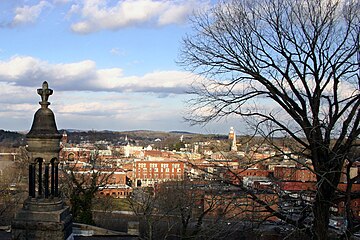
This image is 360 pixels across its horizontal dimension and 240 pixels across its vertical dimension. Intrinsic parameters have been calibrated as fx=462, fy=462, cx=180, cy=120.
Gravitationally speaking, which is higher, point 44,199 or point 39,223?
point 44,199

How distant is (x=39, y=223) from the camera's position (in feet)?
27.5

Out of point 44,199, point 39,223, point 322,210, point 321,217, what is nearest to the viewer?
point 321,217

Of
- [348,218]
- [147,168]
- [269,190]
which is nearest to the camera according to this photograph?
[348,218]

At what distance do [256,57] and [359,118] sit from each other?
2203mm

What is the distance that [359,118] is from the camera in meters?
7.46

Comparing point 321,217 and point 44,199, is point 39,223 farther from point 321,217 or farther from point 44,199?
point 321,217

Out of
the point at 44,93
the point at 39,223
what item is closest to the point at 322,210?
the point at 39,223

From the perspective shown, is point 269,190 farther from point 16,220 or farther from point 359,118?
point 16,220

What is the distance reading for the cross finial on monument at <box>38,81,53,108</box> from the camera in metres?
9.02

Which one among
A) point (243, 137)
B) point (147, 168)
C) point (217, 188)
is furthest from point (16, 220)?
point (147, 168)

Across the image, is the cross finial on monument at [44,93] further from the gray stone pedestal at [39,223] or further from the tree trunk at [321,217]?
the tree trunk at [321,217]

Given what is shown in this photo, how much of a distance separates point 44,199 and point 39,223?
506 mm

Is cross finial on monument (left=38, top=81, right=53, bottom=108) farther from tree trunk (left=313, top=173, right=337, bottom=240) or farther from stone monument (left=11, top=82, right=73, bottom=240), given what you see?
tree trunk (left=313, top=173, right=337, bottom=240)

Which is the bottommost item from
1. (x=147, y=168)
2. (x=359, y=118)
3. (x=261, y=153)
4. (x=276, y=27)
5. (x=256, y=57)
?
(x=147, y=168)
